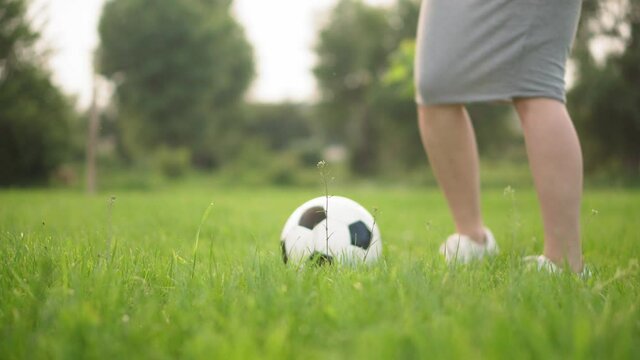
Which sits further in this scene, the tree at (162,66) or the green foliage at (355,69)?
the green foliage at (355,69)

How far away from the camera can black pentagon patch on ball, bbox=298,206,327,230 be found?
1.88 m

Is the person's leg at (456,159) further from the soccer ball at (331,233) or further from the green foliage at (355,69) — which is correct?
the green foliage at (355,69)

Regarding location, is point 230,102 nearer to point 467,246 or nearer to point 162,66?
point 162,66

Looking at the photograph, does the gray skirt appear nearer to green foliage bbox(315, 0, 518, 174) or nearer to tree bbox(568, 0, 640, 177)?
tree bbox(568, 0, 640, 177)

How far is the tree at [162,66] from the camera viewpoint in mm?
24406

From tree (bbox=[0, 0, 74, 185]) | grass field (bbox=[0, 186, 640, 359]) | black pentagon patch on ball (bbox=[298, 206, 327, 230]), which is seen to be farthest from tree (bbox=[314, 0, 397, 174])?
grass field (bbox=[0, 186, 640, 359])

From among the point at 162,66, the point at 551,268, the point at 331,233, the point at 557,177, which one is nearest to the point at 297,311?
the point at 331,233

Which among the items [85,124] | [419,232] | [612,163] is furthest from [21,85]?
[612,163]

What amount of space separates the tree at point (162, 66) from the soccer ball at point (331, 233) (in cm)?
2404

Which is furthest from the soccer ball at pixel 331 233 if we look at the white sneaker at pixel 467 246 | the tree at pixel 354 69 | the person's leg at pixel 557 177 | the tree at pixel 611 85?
the tree at pixel 354 69

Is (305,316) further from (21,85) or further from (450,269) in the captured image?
(21,85)

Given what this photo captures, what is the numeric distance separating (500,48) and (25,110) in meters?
14.8

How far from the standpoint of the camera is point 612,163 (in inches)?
757

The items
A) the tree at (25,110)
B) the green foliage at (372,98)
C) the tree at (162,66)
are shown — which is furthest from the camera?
the tree at (162,66)
